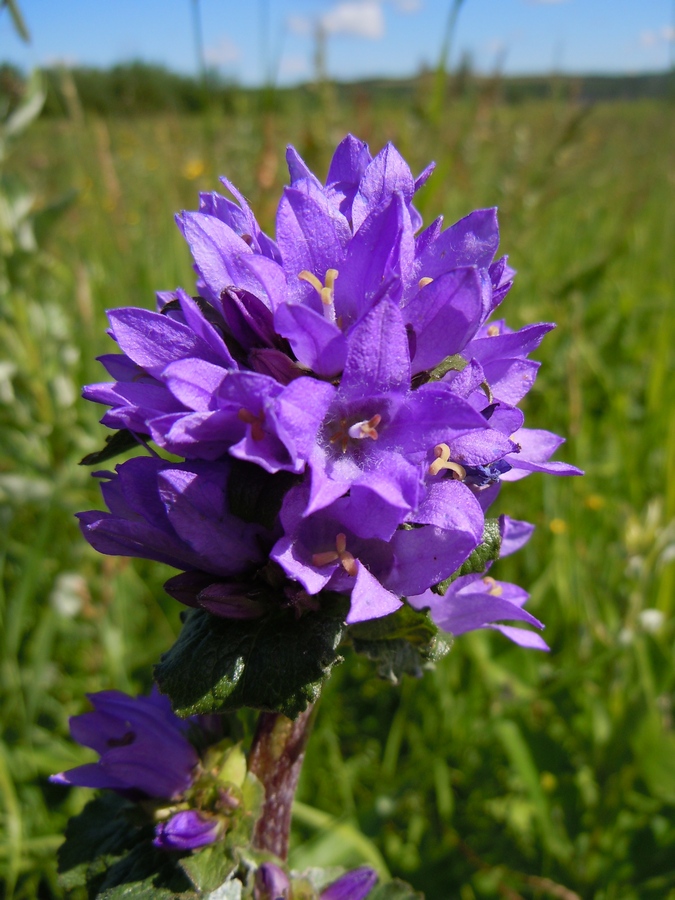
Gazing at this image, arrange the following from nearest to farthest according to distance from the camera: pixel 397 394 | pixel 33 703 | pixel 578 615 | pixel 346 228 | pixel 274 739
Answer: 1. pixel 397 394
2. pixel 346 228
3. pixel 274 739
4. pixel 33 703
5. pixel 578 615

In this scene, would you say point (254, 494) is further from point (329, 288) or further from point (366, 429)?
point (329, 288)

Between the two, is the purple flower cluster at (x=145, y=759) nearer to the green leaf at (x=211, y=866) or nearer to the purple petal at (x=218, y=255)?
the green leaf at (x=211, y=866)

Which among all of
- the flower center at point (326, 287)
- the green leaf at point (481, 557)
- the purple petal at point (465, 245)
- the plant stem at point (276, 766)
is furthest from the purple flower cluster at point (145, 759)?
the purple petal at point (465, 245)

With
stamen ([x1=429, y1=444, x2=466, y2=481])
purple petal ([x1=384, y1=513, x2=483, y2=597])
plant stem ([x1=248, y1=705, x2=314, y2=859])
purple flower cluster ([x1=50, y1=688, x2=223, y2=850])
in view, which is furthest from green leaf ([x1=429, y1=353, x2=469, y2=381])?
purple flower cluster ([x1=50, y1=688, x2=223, y2=850])

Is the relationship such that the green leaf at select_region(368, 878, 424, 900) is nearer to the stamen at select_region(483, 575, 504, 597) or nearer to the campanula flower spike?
the campanula flower spike

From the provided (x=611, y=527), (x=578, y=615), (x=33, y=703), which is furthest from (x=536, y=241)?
(x=33, y=703)

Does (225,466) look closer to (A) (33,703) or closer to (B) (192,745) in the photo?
(B) (192,745)

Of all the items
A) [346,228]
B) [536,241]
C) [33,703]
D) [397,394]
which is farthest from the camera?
[536,241]
